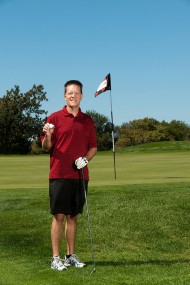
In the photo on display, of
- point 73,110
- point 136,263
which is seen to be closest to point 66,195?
point 73,110

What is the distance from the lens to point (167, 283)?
4570 millimetres

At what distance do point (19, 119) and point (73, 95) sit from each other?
248ft

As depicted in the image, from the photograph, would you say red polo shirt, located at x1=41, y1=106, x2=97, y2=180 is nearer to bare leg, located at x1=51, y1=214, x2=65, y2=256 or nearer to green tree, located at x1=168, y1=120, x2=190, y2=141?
bare leg, located at x1=51, y1=214, x2=65, y2=256

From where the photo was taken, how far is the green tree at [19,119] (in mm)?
77256

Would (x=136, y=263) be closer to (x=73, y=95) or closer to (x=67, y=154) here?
(x=67, y=154)

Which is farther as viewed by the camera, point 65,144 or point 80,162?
point 65,144

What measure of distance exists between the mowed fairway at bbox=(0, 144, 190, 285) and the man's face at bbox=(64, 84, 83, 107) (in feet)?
5.61

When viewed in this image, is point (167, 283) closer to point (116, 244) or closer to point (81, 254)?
point (81, 254)

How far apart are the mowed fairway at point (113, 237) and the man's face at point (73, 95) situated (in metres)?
1.71

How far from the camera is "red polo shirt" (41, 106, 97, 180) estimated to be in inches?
199

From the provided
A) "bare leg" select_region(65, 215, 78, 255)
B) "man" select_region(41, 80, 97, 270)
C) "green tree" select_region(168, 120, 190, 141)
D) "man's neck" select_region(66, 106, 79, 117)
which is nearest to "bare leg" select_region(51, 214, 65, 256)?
"man" select_region(41, 80, 97, 270)

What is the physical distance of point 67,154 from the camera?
200 inches

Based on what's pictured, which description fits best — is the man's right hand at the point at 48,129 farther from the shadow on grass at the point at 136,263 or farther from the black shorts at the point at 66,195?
the shadow on grass at the point at 136,263

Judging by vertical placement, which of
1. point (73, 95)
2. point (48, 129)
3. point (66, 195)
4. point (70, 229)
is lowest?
point (70, 229)
